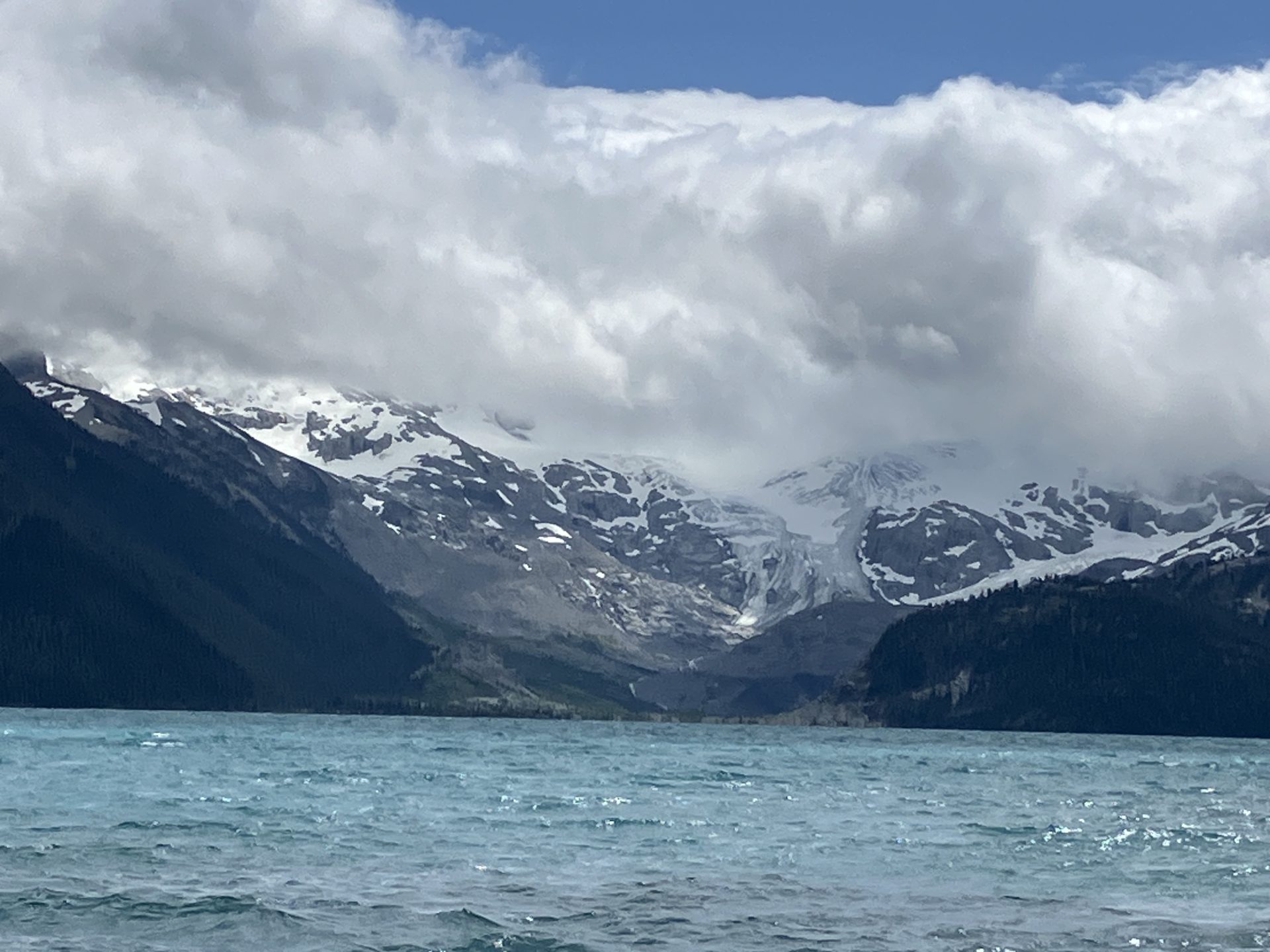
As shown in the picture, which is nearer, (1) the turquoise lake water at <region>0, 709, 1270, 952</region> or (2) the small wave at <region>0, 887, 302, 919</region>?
(1) the turquoise lake water at <region>0, 709, 1270, 952</region>

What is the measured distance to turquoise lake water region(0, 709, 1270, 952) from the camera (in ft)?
212

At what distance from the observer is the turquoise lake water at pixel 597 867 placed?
2549 inches

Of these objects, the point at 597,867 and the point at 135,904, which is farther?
the point at 597,867

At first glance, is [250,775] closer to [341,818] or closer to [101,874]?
[341,818]

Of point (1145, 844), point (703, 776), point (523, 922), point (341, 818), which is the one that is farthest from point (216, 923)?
point (703, 776)

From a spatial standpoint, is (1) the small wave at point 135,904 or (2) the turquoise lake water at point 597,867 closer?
(2) the turquoise lake water at point 597,867

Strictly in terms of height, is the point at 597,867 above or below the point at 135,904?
above

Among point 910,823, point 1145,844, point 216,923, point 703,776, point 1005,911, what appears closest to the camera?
point 216,923

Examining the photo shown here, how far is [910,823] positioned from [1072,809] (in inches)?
953

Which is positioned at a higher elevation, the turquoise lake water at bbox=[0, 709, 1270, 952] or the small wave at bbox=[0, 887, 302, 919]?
the turquoise lake water at bbox=[0, 709, 1270, 952]

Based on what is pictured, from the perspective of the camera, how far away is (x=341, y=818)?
10469cm

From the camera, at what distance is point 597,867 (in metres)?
83.9

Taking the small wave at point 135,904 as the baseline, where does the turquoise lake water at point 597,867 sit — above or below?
above

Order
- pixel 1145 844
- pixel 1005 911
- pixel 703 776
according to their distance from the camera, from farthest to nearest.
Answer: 1. pixel 703 776
2. pixel 1145 844
3. pixel 1005 911
